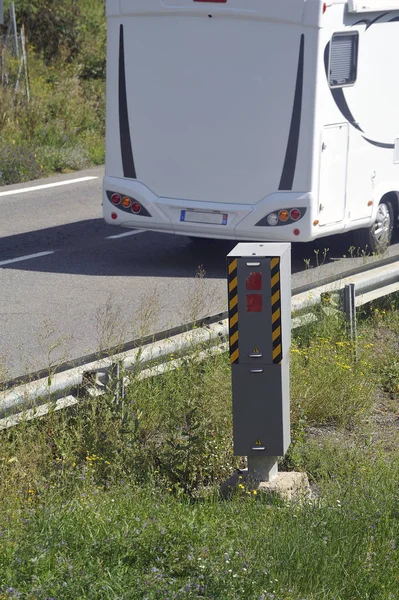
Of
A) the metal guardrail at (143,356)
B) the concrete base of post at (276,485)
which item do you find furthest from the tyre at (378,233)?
the concrete base of post at (276,485)

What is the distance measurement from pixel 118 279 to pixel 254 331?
18.6ft

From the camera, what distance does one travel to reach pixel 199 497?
6.15 m

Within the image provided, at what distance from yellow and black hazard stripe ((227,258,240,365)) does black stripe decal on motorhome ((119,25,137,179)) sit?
6105 mm

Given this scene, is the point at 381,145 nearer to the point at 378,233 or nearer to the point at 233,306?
the point at 378,233

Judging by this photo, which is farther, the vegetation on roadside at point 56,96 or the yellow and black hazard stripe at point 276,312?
the vegetation on roadside at point 56,96

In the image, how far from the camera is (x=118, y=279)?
37.5 feet

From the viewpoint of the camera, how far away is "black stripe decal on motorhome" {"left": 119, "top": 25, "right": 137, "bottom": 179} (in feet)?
38.3

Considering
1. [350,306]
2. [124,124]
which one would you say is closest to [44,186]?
[124,124]

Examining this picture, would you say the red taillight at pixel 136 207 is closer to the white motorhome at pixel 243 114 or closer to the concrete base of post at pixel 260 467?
the white motorhome at pixel 243 114

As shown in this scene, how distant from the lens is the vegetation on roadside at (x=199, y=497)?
472 cm

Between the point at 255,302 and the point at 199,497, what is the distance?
114cm

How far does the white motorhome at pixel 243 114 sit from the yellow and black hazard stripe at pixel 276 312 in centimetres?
538

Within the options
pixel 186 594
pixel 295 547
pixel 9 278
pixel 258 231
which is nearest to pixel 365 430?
pixel 295 547

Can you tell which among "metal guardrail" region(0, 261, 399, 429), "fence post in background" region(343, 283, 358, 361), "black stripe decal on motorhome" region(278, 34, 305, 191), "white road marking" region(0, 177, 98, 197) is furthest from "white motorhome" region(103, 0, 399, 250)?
"white road marking" region(0, 177, 98, 197)
